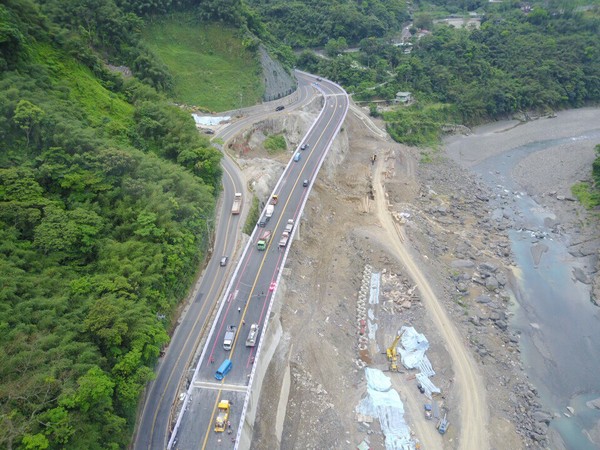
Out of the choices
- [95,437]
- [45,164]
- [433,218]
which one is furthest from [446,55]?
[95,437]

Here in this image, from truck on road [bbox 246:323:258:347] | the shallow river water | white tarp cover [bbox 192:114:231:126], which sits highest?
white tarp cover [bbox 192:114:231:126]

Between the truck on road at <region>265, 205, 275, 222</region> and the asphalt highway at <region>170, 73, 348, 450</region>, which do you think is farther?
the truck on road at <region>265, 205, 275, 222</region>

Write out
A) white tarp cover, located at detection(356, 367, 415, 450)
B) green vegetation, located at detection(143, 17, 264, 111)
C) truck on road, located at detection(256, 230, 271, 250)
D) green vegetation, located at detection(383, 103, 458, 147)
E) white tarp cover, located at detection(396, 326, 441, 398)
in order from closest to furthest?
white tarp cover, located at detection(356, 367, 415, 450) < white tarp cover, located at detection(396, 326, 441, 398) < truck on road, located at detection(256, 230, 271, 250) < green vegetation, located at detection(143, 17, 264, 111) < green vegetation, located at detection(383, 103, 458, 147)

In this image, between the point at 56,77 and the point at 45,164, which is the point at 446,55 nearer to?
the point at 56,77

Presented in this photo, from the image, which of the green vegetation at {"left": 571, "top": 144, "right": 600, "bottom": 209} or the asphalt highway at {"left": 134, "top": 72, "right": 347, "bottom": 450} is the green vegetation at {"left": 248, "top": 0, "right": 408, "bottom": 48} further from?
the green vegetation at {"left": 571, "top": 144, "right": 600, "bottom": 209}

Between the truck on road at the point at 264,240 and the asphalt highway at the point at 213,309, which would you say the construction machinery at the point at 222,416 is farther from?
the truck on road at the point at 264,240

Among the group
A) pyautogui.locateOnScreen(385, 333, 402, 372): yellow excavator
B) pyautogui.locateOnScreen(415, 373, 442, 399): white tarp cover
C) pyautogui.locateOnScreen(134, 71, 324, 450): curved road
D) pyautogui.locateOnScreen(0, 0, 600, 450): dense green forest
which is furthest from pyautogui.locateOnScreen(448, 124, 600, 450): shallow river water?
pyautogui.locateOnScreen(134, 71, 324, 450): curved road
